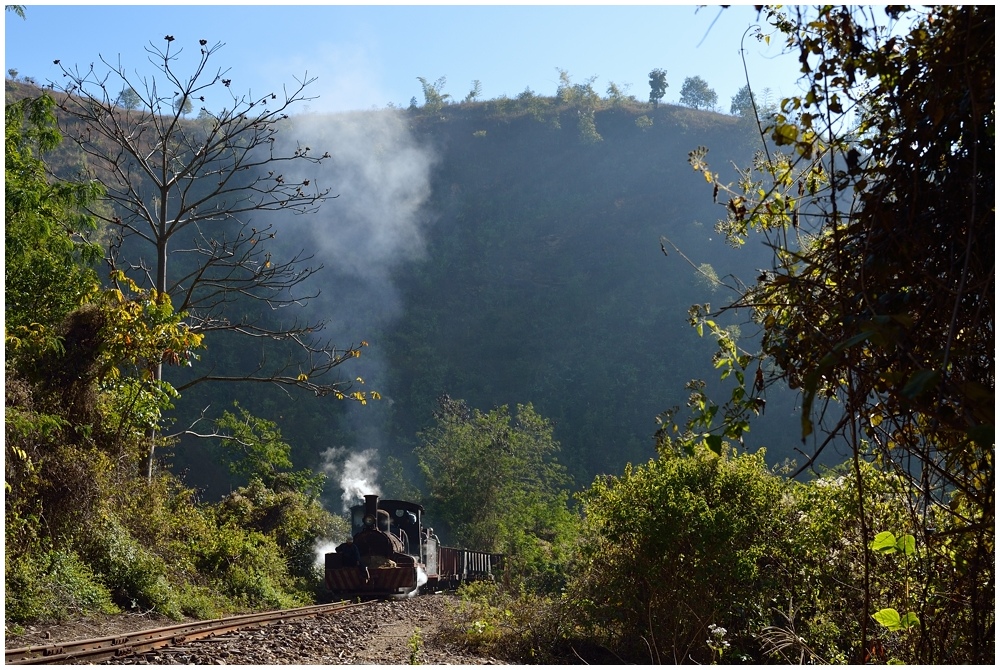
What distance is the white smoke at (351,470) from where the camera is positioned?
56191 millimetres

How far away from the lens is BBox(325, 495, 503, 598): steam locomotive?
718 inches

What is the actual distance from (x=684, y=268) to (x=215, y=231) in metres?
47.1

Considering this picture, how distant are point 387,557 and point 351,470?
42.8 m

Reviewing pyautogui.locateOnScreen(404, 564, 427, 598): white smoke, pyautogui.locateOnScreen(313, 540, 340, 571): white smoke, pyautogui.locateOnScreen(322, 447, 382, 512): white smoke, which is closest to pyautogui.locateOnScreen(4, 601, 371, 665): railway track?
pyautogui.locateOnScreen(404, 564, 427, 598): white smoke

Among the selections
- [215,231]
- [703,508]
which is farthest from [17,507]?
[215,231]

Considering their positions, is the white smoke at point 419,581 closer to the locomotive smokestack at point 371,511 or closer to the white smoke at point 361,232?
the locomotive smokestack at point 371,511

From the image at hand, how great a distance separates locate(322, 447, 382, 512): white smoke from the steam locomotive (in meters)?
33.1

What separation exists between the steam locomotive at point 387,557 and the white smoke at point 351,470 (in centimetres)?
3314

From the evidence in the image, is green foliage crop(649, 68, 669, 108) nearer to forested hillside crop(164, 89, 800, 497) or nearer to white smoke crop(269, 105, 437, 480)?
forested hillside crop(164, 89, 800, 497)

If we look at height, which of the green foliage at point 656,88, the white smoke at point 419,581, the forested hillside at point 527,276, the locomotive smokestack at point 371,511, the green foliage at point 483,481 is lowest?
the white smoke at point 419,581

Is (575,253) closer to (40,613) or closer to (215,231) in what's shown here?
(215,231)

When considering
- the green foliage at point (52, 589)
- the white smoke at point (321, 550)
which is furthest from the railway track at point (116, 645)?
the white smoke at point (321, 550)

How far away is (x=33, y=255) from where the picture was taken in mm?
11867

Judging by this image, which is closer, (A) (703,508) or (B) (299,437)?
(A) (703,508)
